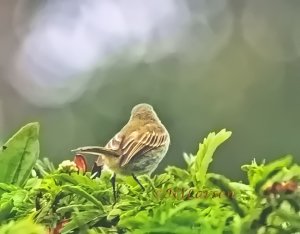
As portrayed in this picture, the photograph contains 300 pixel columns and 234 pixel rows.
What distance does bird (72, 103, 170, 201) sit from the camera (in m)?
0.78

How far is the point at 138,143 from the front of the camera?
0.80 m

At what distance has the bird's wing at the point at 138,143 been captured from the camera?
790 millimetres

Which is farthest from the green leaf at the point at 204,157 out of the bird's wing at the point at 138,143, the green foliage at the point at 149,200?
the bird's wing at the point at 138,143

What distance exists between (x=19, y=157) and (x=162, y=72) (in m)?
0.31

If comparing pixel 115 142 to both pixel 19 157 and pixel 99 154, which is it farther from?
pixel 19 157

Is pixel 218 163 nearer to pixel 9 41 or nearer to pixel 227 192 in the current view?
pixel 227 192

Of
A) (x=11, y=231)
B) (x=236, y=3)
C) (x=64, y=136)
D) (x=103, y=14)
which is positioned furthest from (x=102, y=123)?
(x=11, y=231)

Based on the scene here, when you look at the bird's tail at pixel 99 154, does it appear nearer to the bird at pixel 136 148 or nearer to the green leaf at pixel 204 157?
the bird at pixel 136 148

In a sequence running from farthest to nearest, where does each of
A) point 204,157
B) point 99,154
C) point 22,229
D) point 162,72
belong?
point 162,72 < point 99,154 < point 204,157 < point 22,229

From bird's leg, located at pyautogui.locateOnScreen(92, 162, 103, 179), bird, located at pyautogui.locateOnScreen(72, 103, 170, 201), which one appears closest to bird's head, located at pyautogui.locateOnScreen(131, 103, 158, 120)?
bird, located at pyautogui.locateOnScreen(72, 103, 170, 201)

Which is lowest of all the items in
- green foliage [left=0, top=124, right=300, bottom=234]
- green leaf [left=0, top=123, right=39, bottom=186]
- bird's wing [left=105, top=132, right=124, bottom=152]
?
green foliage [left=0, top=124, right=300, bottom=234]

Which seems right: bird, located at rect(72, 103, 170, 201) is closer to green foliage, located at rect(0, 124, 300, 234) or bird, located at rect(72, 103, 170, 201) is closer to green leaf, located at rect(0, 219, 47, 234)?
green foliage, located at rect(0, 124, 300, 234)

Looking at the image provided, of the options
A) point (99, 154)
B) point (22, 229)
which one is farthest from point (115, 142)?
point (22, 229)

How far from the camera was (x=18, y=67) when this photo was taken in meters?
1.02
